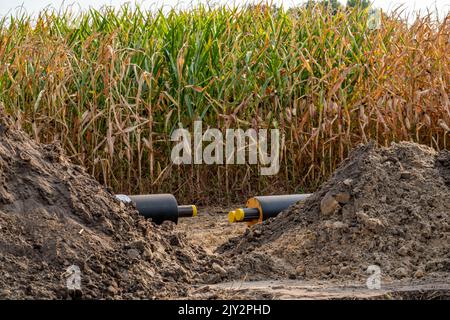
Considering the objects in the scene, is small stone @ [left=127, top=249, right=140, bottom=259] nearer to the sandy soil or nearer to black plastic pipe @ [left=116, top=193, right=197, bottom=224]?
the sandy soil

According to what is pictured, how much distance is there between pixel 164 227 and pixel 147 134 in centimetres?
209

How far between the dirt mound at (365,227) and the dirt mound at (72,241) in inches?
11.7

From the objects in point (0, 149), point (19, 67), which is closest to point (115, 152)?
point (19, 67)

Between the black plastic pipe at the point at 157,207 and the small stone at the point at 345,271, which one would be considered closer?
the small stone at the point at 345,271

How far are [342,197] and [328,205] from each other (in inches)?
2.9

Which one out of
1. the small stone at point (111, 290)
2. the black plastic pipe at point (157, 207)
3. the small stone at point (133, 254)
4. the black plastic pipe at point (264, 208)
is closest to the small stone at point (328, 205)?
the black plastic pipe at point (264, 208)

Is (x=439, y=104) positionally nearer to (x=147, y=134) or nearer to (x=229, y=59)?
(x=229, y=59)

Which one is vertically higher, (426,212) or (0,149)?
(0,149)

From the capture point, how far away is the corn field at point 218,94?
514 cm

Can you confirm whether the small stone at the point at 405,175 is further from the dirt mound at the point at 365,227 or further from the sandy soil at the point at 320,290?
the sandy soil at the point at 320,290

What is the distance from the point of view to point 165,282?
2.79 meters

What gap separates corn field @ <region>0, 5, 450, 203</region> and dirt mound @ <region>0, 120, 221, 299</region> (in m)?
1.76

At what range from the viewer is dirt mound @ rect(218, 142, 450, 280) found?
304 cm

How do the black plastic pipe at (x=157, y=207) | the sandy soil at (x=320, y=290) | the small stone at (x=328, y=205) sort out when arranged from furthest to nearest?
the black plastic pipe at (x=157, y=207)
the small stone at (x=328, y=205)
the sandy soil at (x=320, y=290)
